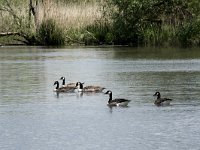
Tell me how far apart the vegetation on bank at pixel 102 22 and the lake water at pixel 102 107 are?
938 centimetres

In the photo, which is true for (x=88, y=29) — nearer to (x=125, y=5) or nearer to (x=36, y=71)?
(x=125, y=5)

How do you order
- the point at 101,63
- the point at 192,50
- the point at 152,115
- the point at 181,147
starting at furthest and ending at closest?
the point at 192,50
the point at 101,63
the point at 152,115
the point at 181,147

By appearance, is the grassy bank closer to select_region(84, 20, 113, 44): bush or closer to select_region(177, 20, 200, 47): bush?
select_region(84, 20, 113, 44): bush

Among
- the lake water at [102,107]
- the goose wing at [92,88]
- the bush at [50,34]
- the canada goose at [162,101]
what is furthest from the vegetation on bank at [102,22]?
the canada goose at [162,101]

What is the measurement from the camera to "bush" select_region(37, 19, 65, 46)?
164 feet

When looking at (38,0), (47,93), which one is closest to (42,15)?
(38,0)

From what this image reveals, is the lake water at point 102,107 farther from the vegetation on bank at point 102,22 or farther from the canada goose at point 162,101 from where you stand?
the vegetation on bank at point 102,22

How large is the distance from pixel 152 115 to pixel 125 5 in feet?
95.0

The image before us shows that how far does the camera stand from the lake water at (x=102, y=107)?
50.3 feet

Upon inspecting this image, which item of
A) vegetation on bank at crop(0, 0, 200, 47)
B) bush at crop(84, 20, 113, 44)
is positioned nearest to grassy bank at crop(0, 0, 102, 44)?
vegetation on bank at crop(0, 0, 200, 47)

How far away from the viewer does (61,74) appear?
29812mm

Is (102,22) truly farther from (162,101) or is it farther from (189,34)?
(162,101)

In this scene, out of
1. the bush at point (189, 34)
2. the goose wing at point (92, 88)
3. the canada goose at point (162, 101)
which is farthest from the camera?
the bush at point (189, 34)

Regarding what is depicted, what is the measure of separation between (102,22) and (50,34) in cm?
358
